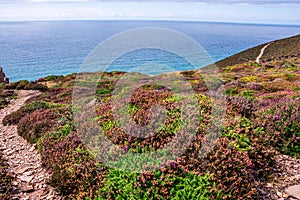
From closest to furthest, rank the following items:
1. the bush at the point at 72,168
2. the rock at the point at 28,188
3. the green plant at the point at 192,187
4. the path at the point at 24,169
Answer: the green plant at the point at 192,187, the bush at the point at 72,168, the path at the point at 24,169, the rock at the point at 28,188

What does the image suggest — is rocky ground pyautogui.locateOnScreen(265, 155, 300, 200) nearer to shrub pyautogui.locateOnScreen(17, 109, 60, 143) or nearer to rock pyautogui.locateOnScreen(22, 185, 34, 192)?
rock pyautogui.locateOnScreen(22, 185, 34, 192)

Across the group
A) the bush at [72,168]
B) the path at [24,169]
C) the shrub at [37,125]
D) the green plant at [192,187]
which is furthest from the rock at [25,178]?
the green plant at [192,187]

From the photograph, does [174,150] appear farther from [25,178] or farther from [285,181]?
[25,178]

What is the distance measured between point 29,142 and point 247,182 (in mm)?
8624

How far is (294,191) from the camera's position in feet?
19.7

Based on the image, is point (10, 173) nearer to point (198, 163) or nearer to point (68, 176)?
point (68, 176)

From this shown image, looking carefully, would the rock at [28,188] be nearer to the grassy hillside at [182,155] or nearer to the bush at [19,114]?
the grassy hillside at [182,155]

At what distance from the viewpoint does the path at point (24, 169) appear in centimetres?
703

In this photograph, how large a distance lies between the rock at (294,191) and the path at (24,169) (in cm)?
561

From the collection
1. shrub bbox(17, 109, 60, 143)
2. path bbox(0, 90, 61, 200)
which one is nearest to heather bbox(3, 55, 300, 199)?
path bbox(0, 90, 61, 200)

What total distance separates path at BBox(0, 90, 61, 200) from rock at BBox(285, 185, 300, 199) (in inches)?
221

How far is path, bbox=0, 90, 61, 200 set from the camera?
277 inches

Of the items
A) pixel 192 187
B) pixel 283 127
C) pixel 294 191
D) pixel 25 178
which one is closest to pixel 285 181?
pixel 294 191

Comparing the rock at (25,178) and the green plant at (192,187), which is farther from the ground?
the green plant at (192,187)
